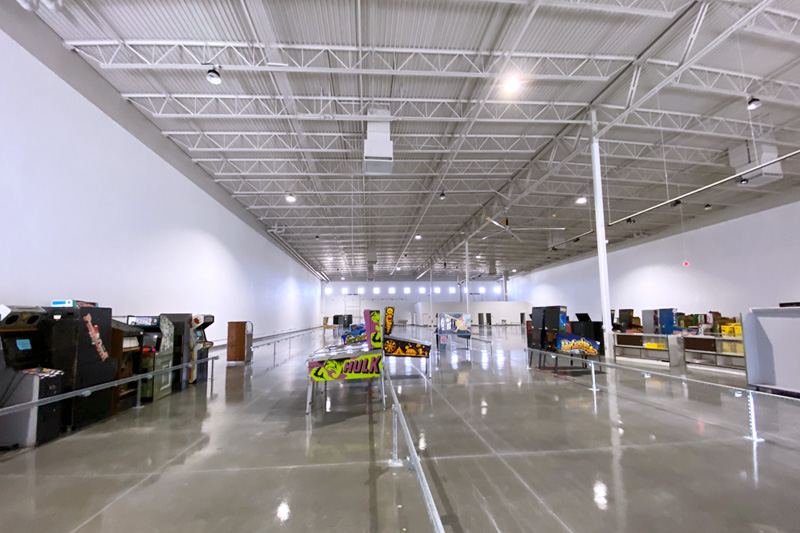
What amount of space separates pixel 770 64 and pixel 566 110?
4.15m

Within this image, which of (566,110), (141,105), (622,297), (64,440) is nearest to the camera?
(64,440)

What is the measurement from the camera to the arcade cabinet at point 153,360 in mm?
6168

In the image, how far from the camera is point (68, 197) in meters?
6.65

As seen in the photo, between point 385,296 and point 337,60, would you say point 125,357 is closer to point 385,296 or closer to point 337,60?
point 337,60

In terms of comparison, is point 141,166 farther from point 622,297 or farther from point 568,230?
point 622,297

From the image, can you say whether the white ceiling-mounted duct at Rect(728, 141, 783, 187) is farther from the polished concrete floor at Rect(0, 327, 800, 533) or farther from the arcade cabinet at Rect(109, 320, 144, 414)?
the arcade cabinet at Rect(109, 320, 144, 414)

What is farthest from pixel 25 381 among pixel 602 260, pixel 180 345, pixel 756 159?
pixel 756 159

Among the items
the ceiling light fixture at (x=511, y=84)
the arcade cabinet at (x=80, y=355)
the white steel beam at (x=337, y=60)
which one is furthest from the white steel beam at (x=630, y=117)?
the arcade cabinet at (x=80, y=355)

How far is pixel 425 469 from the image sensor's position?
3.32 metres

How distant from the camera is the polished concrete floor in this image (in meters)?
2.52

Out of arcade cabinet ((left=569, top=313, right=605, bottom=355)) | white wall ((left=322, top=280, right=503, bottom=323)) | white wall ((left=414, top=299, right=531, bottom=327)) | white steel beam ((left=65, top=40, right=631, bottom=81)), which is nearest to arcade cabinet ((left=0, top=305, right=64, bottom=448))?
white steel beam ((left=65, top=40, right=631, bottom=81))

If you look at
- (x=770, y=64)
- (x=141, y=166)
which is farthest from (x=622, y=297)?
(x=141, y=166)

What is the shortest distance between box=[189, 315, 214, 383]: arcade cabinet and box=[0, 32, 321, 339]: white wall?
1.92 meters

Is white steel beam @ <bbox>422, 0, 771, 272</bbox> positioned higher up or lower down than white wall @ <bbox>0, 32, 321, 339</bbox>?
higher up
